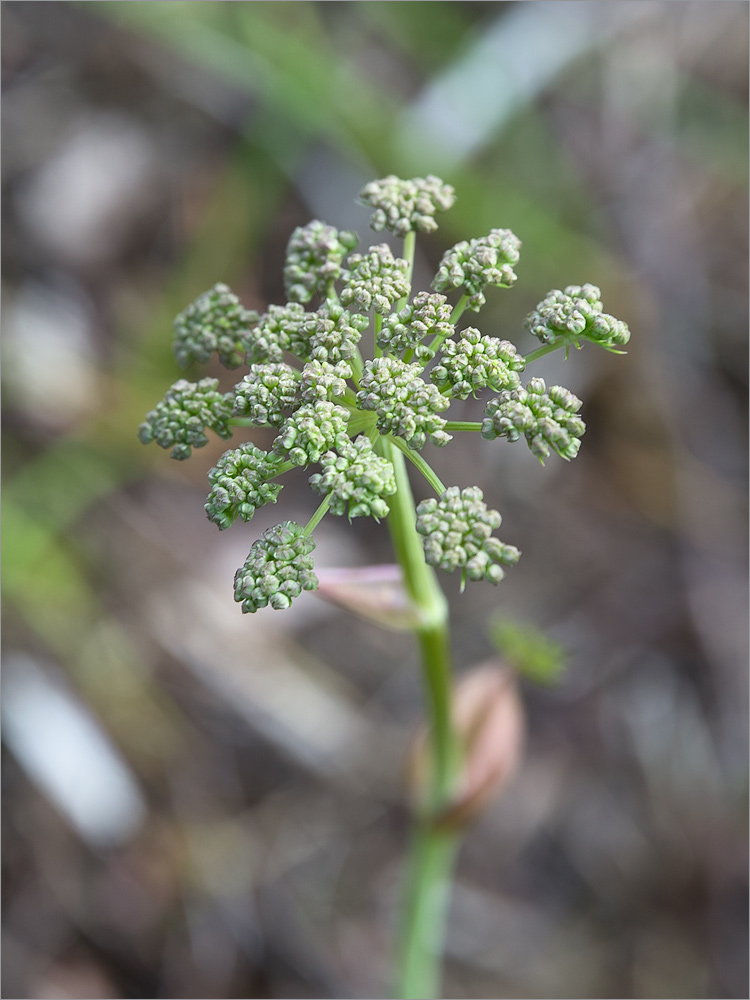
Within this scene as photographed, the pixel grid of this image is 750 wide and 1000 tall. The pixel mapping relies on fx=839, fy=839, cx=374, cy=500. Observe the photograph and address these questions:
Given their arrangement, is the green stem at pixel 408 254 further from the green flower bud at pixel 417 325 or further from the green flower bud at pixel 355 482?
the green flower bud at pixel 355 482

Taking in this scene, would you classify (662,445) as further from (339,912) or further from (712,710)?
(339,912)

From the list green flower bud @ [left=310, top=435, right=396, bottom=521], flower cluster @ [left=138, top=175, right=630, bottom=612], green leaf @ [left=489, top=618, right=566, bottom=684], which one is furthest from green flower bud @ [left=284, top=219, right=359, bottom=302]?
green leaf @ [left=489, top=618, right=566, bottom=684]

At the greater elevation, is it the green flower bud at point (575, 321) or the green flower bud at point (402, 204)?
the green flower bud at point (402, 204)

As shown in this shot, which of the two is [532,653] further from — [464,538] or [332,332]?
[332,332]

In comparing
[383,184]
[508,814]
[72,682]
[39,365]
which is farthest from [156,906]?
[383,184]

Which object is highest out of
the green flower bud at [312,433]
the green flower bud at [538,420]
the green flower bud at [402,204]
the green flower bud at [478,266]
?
the green flower bud at [402,204]

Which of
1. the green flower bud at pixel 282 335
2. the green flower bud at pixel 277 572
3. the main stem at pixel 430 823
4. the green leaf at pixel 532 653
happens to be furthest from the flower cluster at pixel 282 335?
the green leaf at pixel 532 653
